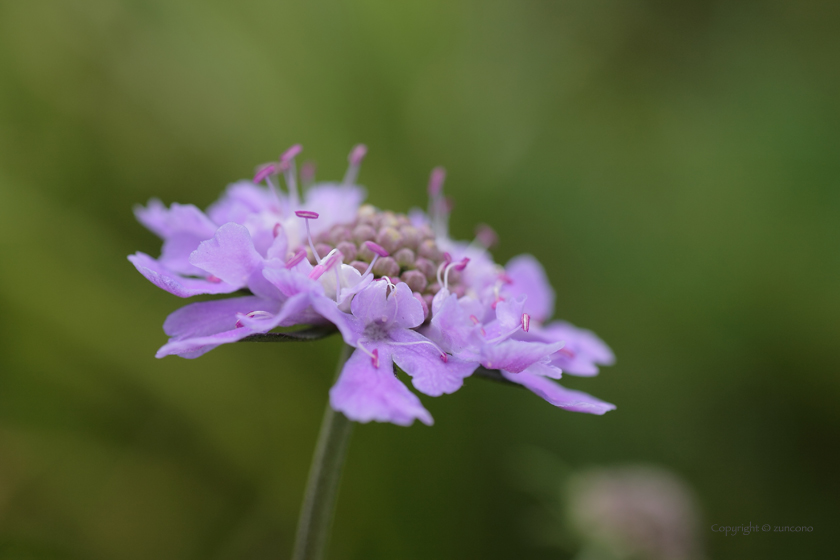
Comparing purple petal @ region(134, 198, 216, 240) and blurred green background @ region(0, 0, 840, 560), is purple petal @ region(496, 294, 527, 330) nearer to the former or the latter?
purple petal @ region(134, 198, 216, 240)

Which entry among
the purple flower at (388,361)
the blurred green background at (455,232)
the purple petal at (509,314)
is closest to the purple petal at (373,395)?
the purple flower at (388,361)

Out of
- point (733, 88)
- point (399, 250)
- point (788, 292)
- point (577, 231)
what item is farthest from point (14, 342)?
point (733, 88)

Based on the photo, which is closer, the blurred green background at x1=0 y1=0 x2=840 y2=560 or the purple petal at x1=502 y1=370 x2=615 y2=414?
the purple petal at x1=502 y1=370 x2=615 y2=414

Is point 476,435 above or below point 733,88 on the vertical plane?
below

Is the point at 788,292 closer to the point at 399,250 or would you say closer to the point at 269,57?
the point at 399,250

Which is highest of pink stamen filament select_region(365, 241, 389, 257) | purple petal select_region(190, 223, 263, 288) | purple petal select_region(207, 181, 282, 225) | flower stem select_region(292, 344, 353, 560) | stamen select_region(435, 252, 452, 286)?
purple petal select_region(207, 181, 282, 225)

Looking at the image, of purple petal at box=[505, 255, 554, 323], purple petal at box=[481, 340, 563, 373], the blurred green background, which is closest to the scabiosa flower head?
purple petal at box=[481, 340, 563, 373]
